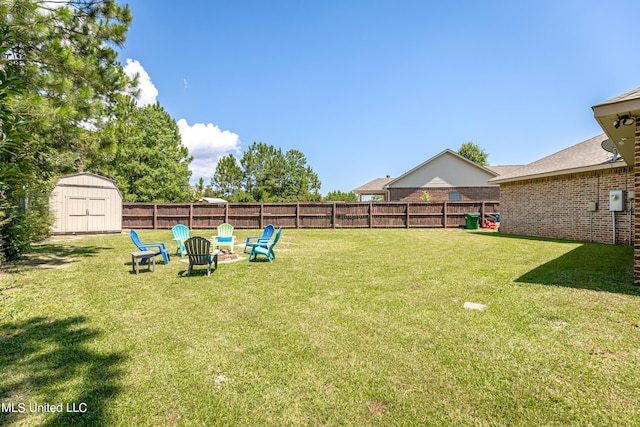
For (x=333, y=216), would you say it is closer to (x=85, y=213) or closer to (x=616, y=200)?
(x=616, y=200)

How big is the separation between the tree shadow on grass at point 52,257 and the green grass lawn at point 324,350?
1.24 metres

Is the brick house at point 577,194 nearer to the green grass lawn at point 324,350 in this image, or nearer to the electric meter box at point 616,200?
the electric meter box at point 616,200

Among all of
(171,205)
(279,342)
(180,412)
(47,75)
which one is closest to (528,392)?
(279,342)

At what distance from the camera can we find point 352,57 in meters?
13.3

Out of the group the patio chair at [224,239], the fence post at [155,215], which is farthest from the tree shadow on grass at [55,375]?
the fence post at [155,215]

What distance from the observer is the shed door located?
14.7 m

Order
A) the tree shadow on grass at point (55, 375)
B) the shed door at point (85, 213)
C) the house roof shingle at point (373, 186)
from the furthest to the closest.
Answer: the house roof shingle at point (373, 186)
the shed door at point (85, 213)
the tree shadow on grass at point (55, 375)

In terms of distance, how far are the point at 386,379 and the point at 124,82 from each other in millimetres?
9837

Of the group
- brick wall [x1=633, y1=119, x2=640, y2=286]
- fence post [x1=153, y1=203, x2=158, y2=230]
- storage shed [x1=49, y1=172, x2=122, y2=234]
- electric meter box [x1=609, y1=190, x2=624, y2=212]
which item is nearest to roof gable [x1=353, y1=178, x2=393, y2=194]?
fence post [x1=153, y1=203, x2=158, y2=230]

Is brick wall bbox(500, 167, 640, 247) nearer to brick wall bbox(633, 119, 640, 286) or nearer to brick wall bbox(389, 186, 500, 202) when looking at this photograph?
brick wall bbox(633, 119, 640, 286)

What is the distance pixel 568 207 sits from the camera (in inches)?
474

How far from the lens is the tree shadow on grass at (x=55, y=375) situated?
6.80 feet

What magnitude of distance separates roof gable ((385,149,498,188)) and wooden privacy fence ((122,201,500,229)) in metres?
8.12

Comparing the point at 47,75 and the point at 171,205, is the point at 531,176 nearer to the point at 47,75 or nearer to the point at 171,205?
the point at 47,75
